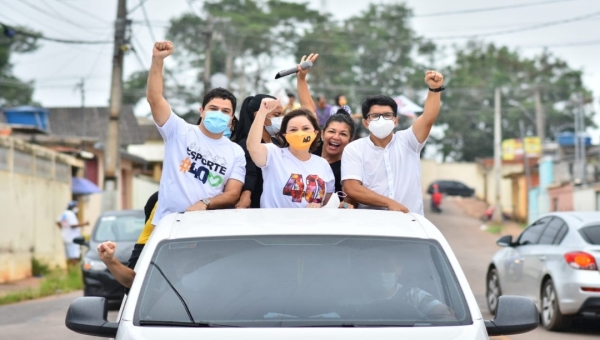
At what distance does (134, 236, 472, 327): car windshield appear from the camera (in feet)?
15.4

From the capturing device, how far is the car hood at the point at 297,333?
444 cm

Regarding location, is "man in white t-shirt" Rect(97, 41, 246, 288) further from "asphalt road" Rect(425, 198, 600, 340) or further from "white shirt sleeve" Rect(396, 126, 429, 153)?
"asphalt road" Rect(425, 198, 600, 340)

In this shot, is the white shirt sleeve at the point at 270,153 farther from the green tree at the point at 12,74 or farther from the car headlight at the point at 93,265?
the green tree at the point at 12,74

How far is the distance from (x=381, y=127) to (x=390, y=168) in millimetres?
279

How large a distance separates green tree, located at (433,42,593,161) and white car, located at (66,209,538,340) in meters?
64.6

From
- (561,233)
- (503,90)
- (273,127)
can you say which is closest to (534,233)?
(561,233)

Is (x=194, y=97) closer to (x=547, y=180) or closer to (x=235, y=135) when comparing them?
(x=547, y=180)

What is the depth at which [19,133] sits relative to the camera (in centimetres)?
3278

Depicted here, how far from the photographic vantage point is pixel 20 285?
2173cm

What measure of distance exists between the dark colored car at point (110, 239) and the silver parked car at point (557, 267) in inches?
207

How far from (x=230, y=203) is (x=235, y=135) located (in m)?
1.20

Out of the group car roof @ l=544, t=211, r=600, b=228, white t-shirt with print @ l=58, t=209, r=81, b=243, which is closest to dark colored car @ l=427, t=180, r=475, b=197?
white t-shirt with print @ l=58, t=209, r=81, b=243

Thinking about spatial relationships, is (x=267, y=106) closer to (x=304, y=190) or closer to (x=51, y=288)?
(x=304, y=190)

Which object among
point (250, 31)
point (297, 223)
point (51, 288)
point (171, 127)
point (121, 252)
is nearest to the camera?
point (297, 223)
